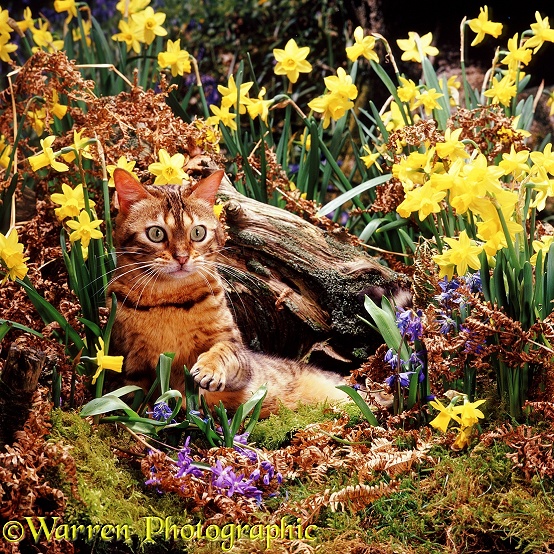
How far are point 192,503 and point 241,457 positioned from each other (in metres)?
0.21

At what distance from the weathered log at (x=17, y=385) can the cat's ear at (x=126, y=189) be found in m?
0.70

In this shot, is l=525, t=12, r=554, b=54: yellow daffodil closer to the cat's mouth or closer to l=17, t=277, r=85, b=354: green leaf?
the cat's mouth

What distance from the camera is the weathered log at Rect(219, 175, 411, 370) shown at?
10.6ft

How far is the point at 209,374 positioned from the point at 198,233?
1.75 ft

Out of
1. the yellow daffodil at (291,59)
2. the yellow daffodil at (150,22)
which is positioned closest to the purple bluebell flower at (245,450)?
the yellow daffodil at (291,59)

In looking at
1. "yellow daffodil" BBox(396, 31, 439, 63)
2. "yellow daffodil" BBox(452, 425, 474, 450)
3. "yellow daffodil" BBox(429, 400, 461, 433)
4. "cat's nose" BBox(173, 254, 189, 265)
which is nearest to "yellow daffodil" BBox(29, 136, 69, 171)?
"cat's nose" BBox(173, 254, 189, 265)

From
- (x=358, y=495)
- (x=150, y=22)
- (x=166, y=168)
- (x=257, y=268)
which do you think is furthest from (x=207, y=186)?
(x=150, y=22)

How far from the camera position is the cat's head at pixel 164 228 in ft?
8.73

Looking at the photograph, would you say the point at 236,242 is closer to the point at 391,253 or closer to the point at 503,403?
the point at 391,253

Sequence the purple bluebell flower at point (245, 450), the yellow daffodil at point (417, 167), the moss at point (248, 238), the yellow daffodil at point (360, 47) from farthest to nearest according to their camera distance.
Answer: the yellow daffodil at point (360, 47), the moss at point (248, 238), the yellow daffodil at point (417, 167), the purple bluebell flower at point (245, 450)

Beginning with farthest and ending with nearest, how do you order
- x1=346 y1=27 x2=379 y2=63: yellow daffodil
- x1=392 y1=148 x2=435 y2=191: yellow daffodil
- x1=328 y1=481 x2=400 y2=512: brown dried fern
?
x1=346 y1=27 x2=379 y2=63: yellow daffodil
x1=392 y1=148 x2=435 y2=191: yellow daffodil
x1=328 y1=481 x2=400 y2=512: brown dried fern

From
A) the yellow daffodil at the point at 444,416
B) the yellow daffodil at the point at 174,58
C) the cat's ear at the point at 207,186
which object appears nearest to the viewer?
the yellow daffodil at the point at 444,416

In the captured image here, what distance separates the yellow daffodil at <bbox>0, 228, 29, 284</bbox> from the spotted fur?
356 mm

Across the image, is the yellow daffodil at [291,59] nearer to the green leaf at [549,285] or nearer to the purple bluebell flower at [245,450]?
the green leaf at [549,285]
